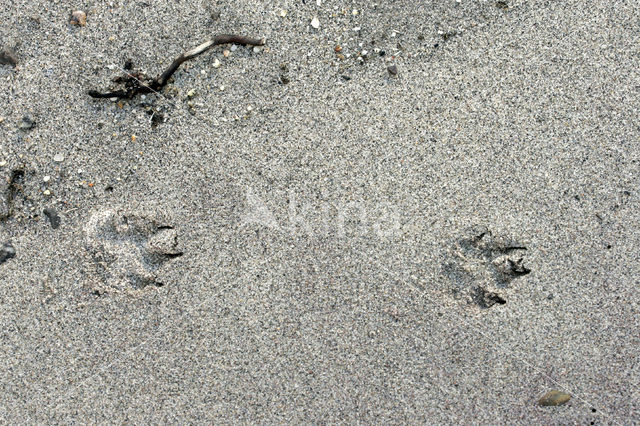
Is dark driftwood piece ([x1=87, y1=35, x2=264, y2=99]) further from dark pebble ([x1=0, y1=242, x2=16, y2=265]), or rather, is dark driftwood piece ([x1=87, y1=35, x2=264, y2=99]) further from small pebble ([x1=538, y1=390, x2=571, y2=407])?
small pebble ([x1=538, y1=390, x2=571, y2=407])

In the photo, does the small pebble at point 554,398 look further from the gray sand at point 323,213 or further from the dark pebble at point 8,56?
the dark pebble at point 8,56

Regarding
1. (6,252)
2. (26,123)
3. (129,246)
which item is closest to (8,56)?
(26,123)

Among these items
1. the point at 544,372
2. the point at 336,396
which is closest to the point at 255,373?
the point at 336,396

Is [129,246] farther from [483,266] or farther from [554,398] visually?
[554,398]

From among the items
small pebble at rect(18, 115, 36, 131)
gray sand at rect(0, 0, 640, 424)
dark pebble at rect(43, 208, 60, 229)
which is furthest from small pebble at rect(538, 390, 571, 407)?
small pebble at rect(18, 115, 36, 131)

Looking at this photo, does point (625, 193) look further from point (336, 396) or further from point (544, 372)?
point (336, 396)
